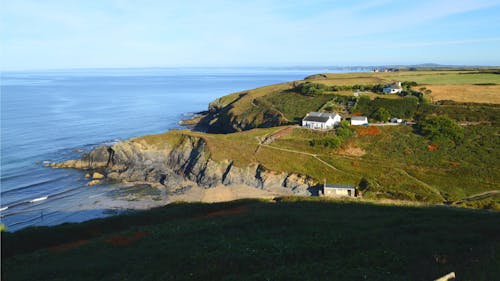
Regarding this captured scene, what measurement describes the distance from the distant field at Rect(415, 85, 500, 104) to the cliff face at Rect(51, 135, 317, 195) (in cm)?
5628

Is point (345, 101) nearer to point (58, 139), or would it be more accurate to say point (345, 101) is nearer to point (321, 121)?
point (321, 121)

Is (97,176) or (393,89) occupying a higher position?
(393,89)

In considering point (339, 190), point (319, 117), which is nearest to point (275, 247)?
point (339, 190)

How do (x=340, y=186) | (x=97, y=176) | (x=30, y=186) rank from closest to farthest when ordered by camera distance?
(x=340, y=186) → (x=30, y=186) → (x=97, y=176)

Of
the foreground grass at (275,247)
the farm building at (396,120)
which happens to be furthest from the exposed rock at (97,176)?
the farm building at (396,120)

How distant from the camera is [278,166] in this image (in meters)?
60.7

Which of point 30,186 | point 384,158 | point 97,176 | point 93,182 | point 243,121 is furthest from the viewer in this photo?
point 243,121

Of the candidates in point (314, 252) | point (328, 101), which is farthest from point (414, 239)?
point (328, 101)

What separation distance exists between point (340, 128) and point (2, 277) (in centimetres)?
6195

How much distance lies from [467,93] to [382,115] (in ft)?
103

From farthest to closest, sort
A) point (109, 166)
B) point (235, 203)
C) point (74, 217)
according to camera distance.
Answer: point (109, 166)
point (74, 217)
point (235, 203)

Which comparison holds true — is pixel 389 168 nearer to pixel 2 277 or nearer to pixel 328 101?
pixel 328 101

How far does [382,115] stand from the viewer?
78.7 metres

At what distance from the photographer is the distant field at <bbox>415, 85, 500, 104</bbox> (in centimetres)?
8444
